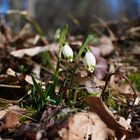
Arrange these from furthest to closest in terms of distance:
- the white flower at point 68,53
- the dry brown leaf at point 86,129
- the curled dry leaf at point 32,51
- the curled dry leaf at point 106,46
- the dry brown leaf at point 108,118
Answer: the curled dry leaf at point 106,46, the curled dry leaf at point 32,51, the white flower at point 68,53, the dry brown leaf at point 108,118, the dry brown leaf at point 86,129

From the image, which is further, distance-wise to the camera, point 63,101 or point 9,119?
point 63,101

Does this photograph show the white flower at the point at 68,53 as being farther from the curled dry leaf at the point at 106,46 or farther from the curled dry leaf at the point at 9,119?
the curled dry leaf at the point at 106,46

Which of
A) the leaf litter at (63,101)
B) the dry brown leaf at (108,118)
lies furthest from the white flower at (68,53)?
the dry brown leaf at (108,118)

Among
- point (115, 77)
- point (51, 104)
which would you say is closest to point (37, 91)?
point (51, 104)

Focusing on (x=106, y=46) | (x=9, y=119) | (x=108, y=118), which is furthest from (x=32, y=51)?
(x=108, y=118)

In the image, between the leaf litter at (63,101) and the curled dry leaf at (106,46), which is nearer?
the leaf litter at (63,101)

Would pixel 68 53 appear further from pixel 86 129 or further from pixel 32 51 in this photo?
pixel 32 51

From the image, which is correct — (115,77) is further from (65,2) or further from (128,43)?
(65,2)
